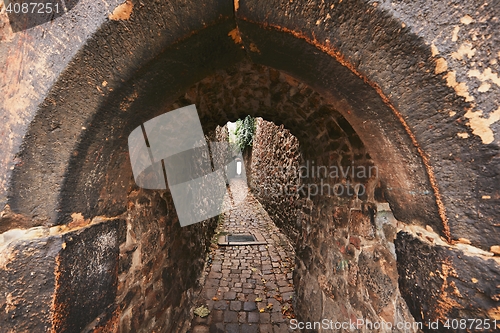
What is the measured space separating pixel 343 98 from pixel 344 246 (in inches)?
63.0

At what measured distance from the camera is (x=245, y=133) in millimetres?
11953

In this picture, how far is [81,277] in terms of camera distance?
0.98 m

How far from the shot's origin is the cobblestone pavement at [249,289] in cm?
289

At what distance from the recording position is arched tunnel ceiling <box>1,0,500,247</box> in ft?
2.41

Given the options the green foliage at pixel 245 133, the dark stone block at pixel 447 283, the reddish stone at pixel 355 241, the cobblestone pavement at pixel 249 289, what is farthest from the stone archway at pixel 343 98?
the green foliage at pixel 245 133

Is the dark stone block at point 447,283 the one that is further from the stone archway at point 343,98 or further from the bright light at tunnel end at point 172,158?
the bright light at tunnel end at point 172,158

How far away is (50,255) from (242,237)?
5029 millimetres

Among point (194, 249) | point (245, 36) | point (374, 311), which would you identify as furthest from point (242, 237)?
point (245, 36)

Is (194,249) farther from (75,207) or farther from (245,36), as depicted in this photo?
(245,36)

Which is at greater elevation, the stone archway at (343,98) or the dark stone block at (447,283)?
the stone archway at (343,98)

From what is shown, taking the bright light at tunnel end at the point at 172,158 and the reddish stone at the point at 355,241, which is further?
the reddish stone at the point at 355,241

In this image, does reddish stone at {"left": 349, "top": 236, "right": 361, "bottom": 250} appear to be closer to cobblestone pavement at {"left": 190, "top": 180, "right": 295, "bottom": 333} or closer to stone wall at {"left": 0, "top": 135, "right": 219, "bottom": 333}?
cobblestone pavement at {"left": 190, "top": 180, "right": 295, "bottom": 333}

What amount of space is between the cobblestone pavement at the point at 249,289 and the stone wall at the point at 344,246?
380 mm

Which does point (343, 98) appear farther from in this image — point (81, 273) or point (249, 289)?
point (249, 289)
